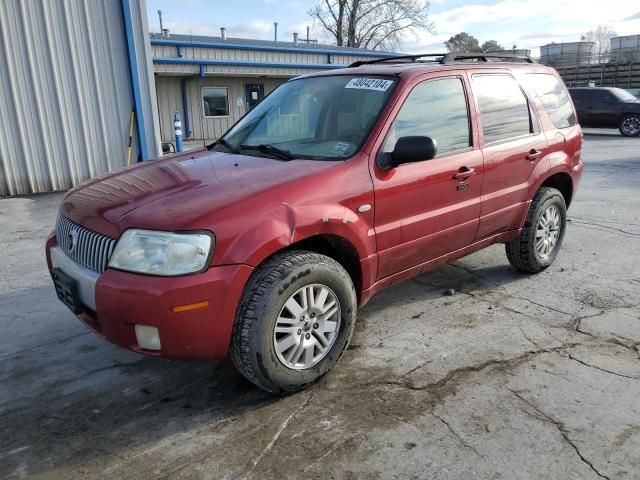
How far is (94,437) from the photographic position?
8.83 feet

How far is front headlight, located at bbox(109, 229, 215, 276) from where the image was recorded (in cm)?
258

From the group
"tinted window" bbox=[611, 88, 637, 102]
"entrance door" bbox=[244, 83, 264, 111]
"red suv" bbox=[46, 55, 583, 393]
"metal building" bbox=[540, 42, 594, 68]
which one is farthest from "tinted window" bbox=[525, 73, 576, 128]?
"metal building" bbox=[540, 42, 594, 68]

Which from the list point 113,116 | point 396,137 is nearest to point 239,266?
point 396,137

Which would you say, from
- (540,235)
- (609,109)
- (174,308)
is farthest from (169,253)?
(609,109)

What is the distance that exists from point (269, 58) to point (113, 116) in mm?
11539

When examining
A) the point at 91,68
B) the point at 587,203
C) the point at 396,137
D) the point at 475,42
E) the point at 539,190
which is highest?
the point at 475,42

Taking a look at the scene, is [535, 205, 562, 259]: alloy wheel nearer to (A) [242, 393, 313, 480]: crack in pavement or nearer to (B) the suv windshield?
(B) the suv windshield

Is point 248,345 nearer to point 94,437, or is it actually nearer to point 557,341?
point 94,437

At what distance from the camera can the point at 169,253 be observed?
2580 mm

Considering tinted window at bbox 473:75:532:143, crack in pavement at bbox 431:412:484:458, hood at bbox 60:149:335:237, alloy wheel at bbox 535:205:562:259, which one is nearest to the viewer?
crack in pavement at bbox 431:412:484:458

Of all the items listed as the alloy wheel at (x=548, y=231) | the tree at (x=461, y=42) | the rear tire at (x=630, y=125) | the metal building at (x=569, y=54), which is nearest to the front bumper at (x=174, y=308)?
the alloy wheel at (x=548, y=231)

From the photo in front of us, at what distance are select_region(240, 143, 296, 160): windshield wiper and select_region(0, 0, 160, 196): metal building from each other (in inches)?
267

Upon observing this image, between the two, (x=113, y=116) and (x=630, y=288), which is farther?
(x=113, y=116)

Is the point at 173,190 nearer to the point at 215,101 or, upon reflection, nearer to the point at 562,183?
the point at 562,183
